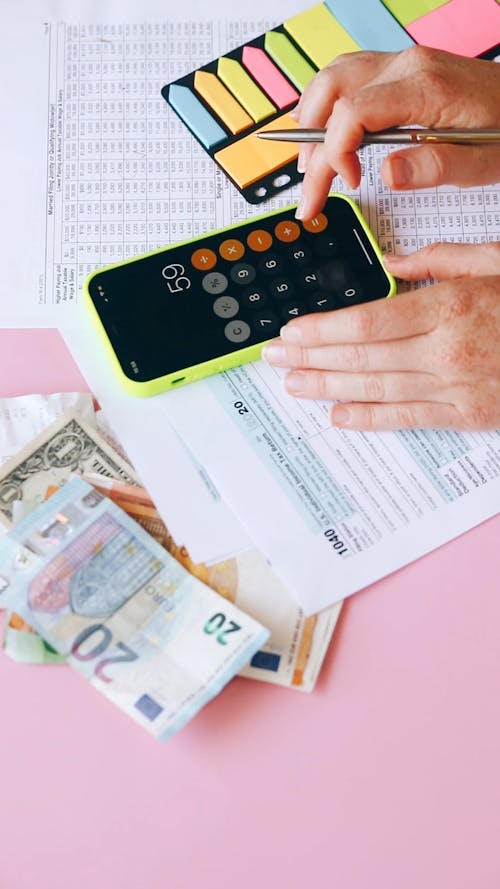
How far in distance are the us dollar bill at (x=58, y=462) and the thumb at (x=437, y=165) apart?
0.32 meters

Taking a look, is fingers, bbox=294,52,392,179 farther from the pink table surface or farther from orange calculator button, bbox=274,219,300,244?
the pink table surface

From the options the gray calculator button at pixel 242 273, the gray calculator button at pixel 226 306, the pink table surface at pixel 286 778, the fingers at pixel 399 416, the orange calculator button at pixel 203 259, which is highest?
the orange calculator button at pixel 203 259

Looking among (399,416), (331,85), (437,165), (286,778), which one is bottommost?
(286,778)

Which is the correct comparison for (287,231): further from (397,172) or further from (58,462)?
(58,462)

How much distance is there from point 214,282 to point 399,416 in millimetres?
186

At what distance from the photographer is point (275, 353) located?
68cm

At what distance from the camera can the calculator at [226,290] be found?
67 cm

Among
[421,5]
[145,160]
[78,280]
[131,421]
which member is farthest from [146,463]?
[421,5]

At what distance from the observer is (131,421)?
670mm

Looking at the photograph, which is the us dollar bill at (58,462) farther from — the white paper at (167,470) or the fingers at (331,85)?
the fingers at (331,85)

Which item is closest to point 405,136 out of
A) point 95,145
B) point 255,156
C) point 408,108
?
point 408,108

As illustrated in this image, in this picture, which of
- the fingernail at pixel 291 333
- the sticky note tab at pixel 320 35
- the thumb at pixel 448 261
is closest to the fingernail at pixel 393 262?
the thumb at pixel 448 261

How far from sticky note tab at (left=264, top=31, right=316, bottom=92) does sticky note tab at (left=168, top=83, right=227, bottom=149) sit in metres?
0.08

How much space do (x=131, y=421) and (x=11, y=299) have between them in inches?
6.2
